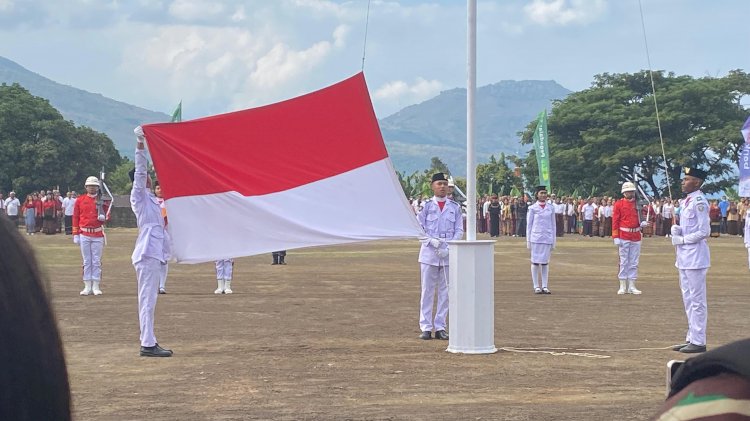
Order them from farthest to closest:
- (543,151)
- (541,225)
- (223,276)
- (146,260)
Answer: (543,151), (541,225), (223,276), (146,260)

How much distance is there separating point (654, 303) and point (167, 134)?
11.7 metres

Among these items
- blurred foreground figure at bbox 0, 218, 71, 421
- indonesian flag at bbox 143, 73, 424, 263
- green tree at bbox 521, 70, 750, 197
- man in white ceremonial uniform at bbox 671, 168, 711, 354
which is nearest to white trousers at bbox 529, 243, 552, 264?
man in white ceremonial uniform at bbox 671, 168, 711, 354

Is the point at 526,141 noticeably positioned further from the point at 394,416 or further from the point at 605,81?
the point at 394,416

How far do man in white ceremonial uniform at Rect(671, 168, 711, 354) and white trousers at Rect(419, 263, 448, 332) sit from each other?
293cm

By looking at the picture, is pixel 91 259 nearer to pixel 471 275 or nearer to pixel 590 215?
pixel 471 275

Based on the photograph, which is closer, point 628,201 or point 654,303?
point 654,303

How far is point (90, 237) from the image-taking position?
19219 millimetres

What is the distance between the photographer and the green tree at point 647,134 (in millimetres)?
66250

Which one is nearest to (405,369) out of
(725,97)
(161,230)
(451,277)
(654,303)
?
(451,277)

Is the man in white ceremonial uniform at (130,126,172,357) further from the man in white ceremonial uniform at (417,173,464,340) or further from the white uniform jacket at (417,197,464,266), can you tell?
the white uniform jacket at (417,197,464,266)

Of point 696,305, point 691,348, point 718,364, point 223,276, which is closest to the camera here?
point 718,364

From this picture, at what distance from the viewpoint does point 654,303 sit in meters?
17.8

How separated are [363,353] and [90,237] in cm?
953

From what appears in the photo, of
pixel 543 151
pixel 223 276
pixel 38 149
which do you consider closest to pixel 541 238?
pixel 223 276
